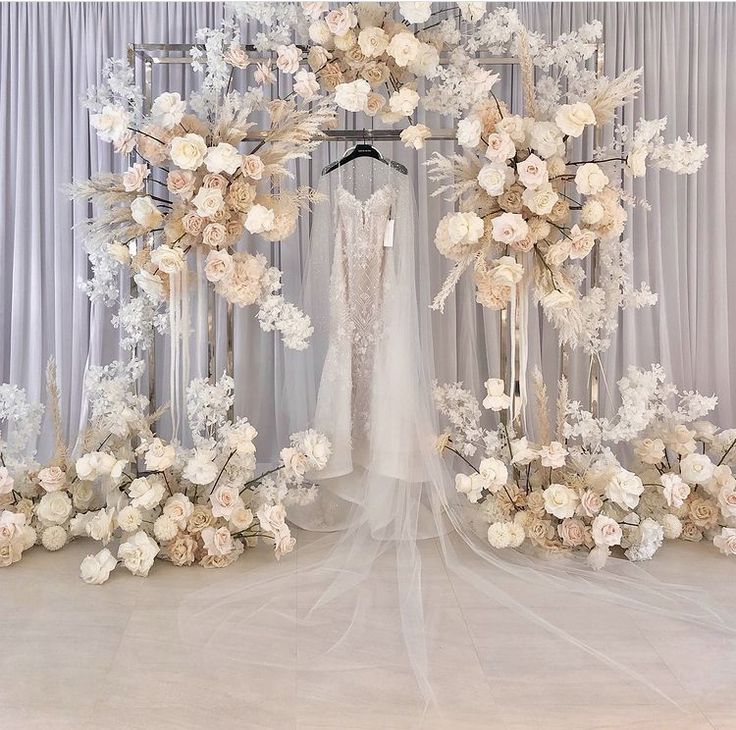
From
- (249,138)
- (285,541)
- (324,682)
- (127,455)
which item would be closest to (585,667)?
(324,682)

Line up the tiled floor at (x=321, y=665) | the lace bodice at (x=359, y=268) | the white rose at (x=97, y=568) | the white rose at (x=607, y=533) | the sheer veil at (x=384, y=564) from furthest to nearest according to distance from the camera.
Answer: the lace bodice at (x=359, y=268) → the white rose at (x=607, y=533) → the white rose at (x=97, y=568) → the sheer veil at (x=384, y=564) → the tiled floor at (x=321, y=665)

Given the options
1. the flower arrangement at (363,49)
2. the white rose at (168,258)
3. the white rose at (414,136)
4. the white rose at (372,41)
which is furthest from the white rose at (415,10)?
the white rose at (168,258)

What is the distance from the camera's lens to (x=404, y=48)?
9.55ft

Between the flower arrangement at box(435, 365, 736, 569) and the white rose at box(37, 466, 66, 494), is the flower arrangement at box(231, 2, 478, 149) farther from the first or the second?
the white rose at box(37, 466, 66, 494)

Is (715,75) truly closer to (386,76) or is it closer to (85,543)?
(386,76)

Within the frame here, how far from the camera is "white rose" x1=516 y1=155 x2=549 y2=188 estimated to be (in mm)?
2838

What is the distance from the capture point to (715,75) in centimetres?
367

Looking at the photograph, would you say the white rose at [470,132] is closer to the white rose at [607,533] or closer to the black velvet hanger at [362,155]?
the black velvet hanger at [362,155]

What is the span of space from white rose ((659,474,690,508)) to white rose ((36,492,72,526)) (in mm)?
2235

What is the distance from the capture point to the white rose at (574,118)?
2834 millimetres

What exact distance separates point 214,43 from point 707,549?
104 inches

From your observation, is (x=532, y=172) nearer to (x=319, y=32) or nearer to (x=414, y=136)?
(x=414, y=136)

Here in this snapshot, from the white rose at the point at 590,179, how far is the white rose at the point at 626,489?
1021 millimetres

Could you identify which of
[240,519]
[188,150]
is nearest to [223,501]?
[240,519]
